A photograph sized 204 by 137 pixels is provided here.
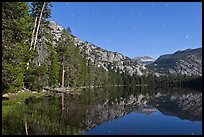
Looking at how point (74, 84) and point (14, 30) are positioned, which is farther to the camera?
point (74, 84)

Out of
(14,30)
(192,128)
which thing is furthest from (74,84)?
(192,128)

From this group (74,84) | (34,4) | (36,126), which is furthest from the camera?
(74,84)

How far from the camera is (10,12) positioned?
25.8 meters

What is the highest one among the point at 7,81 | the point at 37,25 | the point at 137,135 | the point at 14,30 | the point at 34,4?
the point at 34,4

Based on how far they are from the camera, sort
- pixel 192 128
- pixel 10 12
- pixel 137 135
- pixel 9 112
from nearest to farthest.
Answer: pixel 137 135, pixel 192 128, pixel 9 112, pixel 10 12

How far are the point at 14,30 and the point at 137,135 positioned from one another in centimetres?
1613

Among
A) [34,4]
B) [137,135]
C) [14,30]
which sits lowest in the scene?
[137,135]

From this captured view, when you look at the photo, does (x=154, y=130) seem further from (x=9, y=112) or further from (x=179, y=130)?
(x=9, y=112)

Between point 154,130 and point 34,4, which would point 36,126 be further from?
point 34,4

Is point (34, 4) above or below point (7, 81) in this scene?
above

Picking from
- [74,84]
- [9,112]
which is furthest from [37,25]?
[74,84]

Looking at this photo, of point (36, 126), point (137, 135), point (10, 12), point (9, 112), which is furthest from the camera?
point (10, 12)

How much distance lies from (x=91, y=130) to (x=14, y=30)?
13.8m

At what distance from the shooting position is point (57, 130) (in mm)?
15844
